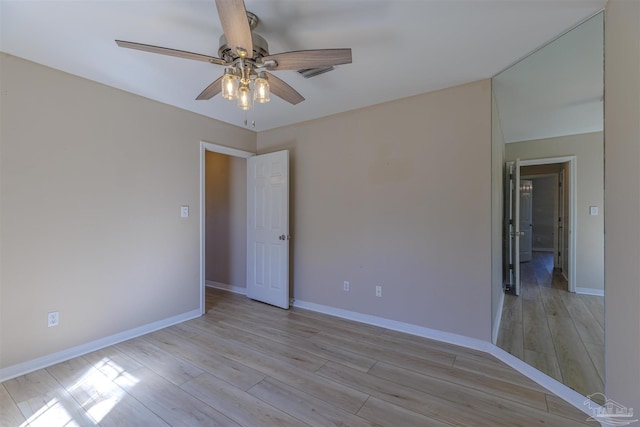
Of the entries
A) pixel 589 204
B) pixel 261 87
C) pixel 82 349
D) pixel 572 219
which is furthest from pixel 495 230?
pixel 82 349

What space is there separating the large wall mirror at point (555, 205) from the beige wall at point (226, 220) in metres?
3.33

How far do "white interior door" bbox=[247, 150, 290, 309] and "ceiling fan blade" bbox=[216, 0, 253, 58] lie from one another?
2066 mm

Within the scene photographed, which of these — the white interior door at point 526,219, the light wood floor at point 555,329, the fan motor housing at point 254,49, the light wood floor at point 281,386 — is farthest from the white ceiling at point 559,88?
the fan motor housing at point 254,49

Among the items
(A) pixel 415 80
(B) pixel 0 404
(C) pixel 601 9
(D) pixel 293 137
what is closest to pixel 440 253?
(A) pixel 415 80

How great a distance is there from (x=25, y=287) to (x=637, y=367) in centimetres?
387

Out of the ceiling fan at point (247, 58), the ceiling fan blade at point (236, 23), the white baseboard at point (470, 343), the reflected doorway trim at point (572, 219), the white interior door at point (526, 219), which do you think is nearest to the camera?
the ceiling fan blade at point (236, 23)

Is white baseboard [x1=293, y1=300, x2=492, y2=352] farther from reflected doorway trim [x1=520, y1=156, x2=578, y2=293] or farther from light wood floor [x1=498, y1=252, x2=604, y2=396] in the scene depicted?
reflected doorway trim [x1=520, y1=156, x2=578, y2=293]

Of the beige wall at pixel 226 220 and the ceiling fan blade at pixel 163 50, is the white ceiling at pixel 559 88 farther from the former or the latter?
the beige wall at pixel 226 220

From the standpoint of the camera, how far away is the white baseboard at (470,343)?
1.77 m

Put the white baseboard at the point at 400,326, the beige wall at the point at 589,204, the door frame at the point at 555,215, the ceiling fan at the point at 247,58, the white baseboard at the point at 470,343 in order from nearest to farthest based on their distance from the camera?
1. the ceiling fan at the point at 247,58
2. the beige wall at the point at 589,204
3. the white baseboard at the point at 470,343
4. the door frame at the point at 555,215
5. the white baseboard at the point at 400,326

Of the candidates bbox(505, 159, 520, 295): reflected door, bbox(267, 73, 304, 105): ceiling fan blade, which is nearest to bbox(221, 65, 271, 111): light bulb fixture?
bbox(267, 73, 304, 105): ceiling fan blade

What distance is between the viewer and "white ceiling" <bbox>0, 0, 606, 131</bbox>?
1537mm

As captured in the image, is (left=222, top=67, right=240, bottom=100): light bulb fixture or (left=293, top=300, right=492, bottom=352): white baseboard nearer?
(left=222, top=67, right=240, bottom=100): light bulb fixture

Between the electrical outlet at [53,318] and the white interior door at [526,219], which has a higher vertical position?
the white interior door at [526,219]
